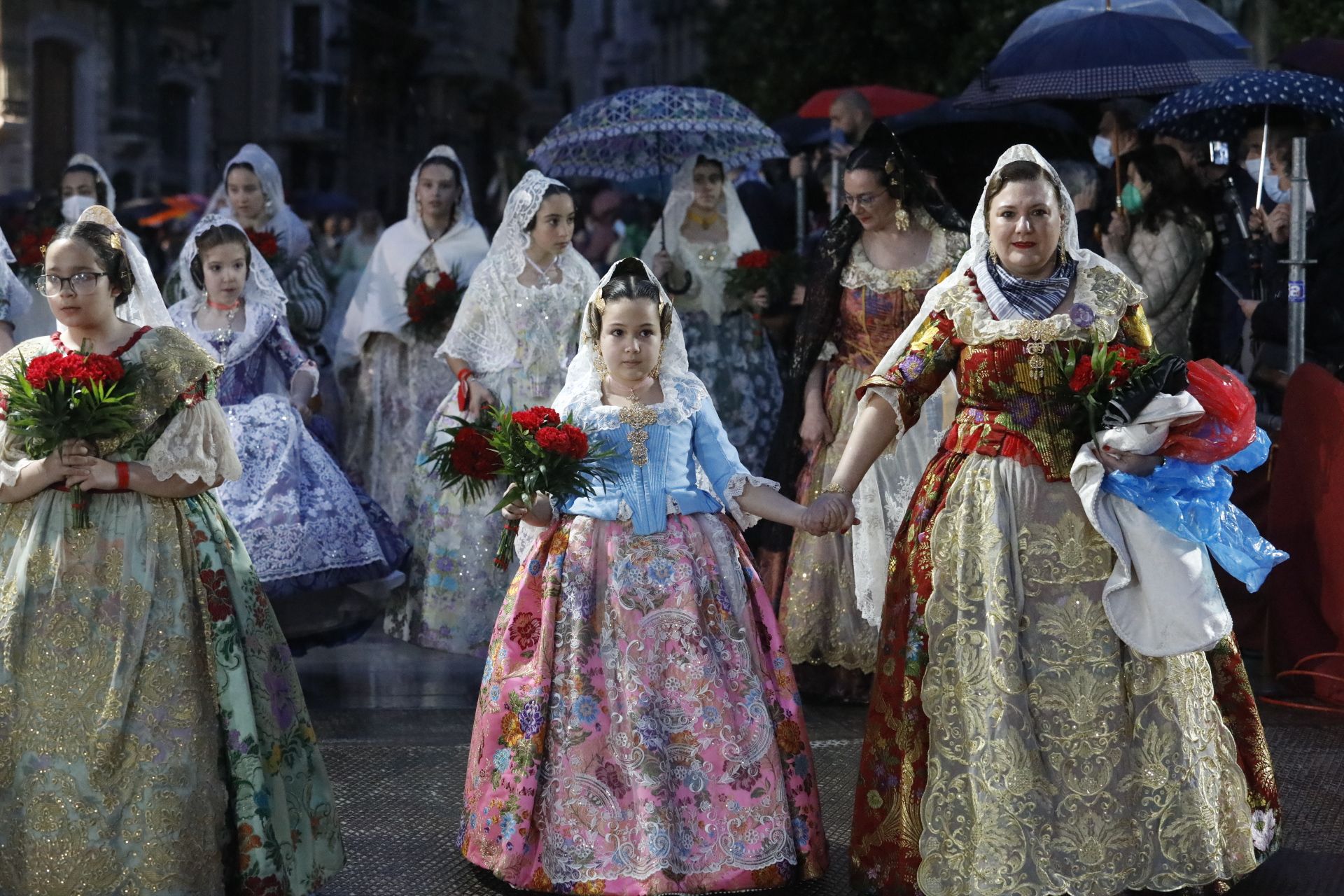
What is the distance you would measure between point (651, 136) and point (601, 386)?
14.6ft

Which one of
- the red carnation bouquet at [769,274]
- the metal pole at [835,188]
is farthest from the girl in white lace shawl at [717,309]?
the metal pole at [835,188]

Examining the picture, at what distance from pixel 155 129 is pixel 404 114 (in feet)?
20.1

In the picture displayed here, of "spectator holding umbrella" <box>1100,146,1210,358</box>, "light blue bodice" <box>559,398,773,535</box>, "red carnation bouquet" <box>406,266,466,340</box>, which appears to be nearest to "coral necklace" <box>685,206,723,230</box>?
"red carnation bouquet" <box>406,266,466,340</box>

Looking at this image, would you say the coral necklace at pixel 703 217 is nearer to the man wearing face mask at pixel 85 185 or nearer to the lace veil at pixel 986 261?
the man wearing face mask at pixel 85 185

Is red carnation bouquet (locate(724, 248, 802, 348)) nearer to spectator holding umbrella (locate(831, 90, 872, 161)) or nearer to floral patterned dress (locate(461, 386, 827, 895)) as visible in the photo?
spectator holding umbrella (locate(831, 90, 872, 161))

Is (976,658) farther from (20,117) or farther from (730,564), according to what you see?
(20,117)

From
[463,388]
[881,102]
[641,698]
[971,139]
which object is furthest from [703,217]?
[641,698]

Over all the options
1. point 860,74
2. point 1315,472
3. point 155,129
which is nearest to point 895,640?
point 1315,472

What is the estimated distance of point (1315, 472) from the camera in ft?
24.2

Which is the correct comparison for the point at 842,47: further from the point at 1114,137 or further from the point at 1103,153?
the point at 1114,137

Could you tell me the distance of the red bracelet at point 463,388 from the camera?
7770 mm

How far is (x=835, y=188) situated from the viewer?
375 inches

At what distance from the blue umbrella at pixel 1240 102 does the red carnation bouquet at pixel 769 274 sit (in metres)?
1.77

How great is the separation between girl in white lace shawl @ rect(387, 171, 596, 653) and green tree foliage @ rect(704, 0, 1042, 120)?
28.4ft
